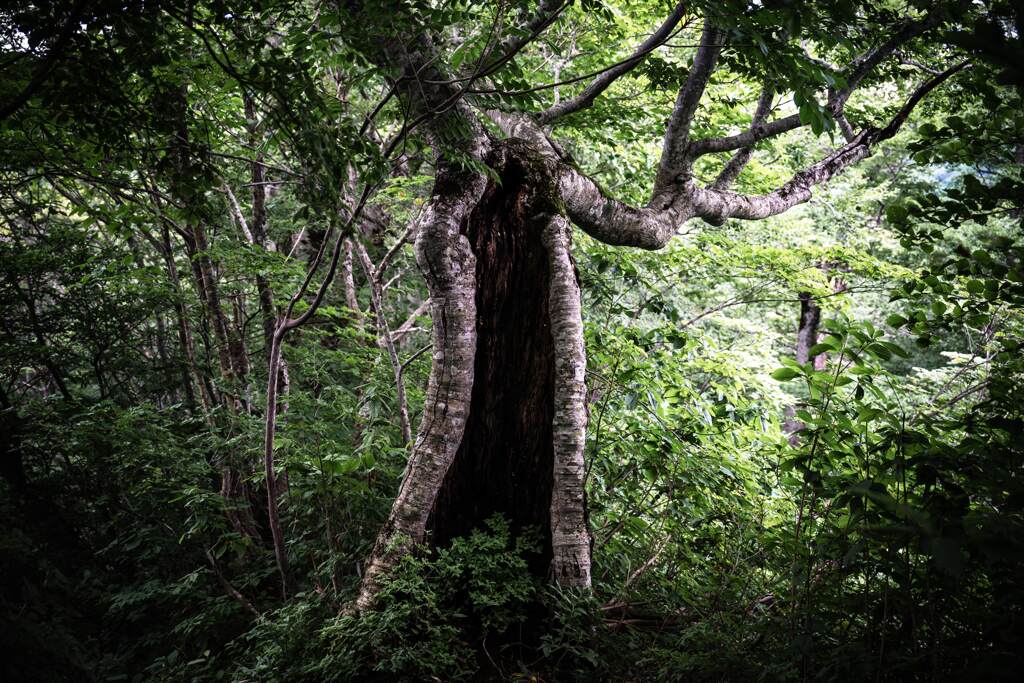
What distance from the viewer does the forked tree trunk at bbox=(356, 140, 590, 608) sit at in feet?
9.80

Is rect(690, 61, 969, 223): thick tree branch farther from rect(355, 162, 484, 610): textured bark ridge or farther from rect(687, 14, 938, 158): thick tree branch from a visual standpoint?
rect(355, 162, 484, 610): textured bark ridge

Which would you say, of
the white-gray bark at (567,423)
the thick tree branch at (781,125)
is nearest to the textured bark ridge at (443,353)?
the white-gray bark at (567,423)

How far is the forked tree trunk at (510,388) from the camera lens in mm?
2988

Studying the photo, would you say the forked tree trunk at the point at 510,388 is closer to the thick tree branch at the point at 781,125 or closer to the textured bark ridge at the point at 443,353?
A: the textured bark ridge at the point at 443,353

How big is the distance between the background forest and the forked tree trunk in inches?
1.8

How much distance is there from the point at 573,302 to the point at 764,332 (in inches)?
352

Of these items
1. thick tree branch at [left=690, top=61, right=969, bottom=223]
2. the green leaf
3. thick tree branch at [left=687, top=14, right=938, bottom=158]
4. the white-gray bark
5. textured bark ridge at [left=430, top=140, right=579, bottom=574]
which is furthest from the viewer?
thick tree branch at [left=690, top=61, right=969, bottom=223]

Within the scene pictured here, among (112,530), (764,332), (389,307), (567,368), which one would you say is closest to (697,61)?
(567,368)

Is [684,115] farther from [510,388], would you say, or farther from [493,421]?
[493,421]

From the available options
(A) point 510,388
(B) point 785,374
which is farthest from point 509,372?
(B) point 785,374

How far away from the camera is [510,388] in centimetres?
330

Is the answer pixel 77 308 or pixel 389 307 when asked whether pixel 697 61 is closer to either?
pixel 389 307

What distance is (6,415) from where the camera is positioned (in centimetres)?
464

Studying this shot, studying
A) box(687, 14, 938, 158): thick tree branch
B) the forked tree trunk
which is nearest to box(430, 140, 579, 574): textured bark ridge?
the forked tree trunk
